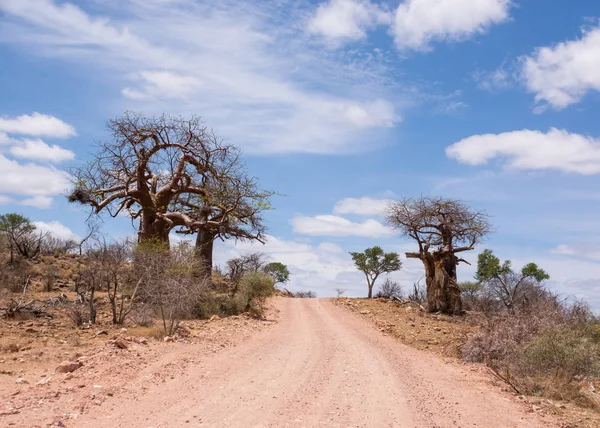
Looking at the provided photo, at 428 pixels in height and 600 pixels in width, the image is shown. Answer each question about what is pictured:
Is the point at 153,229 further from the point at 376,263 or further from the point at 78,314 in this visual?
the point at 376,263

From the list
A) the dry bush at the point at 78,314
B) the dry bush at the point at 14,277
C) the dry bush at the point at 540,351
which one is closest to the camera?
the dry bush at the point at 540,351

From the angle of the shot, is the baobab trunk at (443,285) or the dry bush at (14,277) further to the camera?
the baobab trunk at (443,285)

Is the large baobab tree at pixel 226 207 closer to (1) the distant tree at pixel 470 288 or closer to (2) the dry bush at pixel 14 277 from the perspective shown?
(2) the dry bush at pixel 14 277

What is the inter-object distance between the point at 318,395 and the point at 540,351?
521 centimetres

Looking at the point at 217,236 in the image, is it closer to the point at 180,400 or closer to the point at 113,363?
the point at 113,363

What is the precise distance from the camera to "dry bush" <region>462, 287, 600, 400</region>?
32.7 feet

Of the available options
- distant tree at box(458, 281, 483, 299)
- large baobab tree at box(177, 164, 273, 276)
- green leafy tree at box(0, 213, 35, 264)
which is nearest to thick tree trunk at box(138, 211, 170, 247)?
large baobab tree at box(177, 164, 273, 276)

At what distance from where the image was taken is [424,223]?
2478cm

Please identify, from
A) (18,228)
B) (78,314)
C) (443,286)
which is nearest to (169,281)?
(78,314)

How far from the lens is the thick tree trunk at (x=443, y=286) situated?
2370 centimetres

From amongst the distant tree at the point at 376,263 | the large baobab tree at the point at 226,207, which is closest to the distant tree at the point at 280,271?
the distant tree at the point at 376,263

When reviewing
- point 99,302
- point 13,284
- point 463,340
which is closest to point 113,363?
point 463,340

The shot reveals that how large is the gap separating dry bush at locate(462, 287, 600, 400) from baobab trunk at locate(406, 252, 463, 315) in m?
8.74

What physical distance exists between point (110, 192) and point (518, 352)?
16927mm
